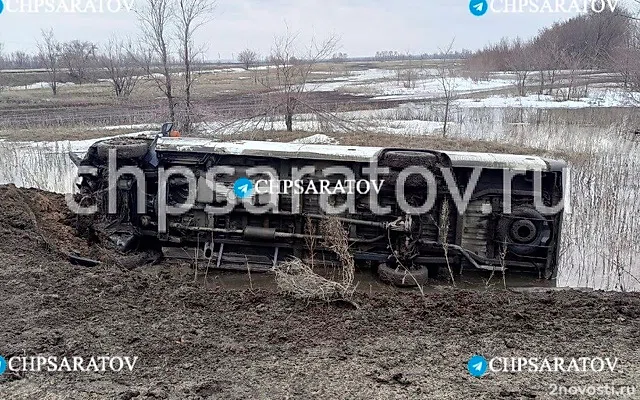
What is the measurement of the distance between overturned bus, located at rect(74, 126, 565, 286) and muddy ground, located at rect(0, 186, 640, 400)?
1.41 meters

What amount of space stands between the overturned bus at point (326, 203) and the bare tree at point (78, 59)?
3263cm

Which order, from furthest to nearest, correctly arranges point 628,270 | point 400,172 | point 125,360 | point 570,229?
point 570,229
point 628,270
point 400,172
point 125,360

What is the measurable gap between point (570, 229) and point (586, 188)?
261 cm

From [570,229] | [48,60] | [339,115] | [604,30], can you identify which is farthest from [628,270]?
[48,60]

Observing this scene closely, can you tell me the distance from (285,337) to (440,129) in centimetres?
1626

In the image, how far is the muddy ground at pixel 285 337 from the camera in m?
3.57

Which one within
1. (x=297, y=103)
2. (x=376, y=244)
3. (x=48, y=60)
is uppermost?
(x=48, y=60)

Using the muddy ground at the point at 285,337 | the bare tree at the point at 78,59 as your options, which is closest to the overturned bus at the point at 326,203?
the muddy ground at the point at 285,337

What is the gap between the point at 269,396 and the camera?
3451 millimetres

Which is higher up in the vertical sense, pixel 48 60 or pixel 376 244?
pixel 48 60

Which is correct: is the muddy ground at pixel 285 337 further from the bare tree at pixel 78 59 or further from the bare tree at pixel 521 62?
the bare tree at pixel 78 59

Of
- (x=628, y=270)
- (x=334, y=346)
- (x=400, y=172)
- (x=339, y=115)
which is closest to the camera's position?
(x=334, y=346)

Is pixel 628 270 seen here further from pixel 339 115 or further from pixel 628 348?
pixel 339 115

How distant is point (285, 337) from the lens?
4281mm
